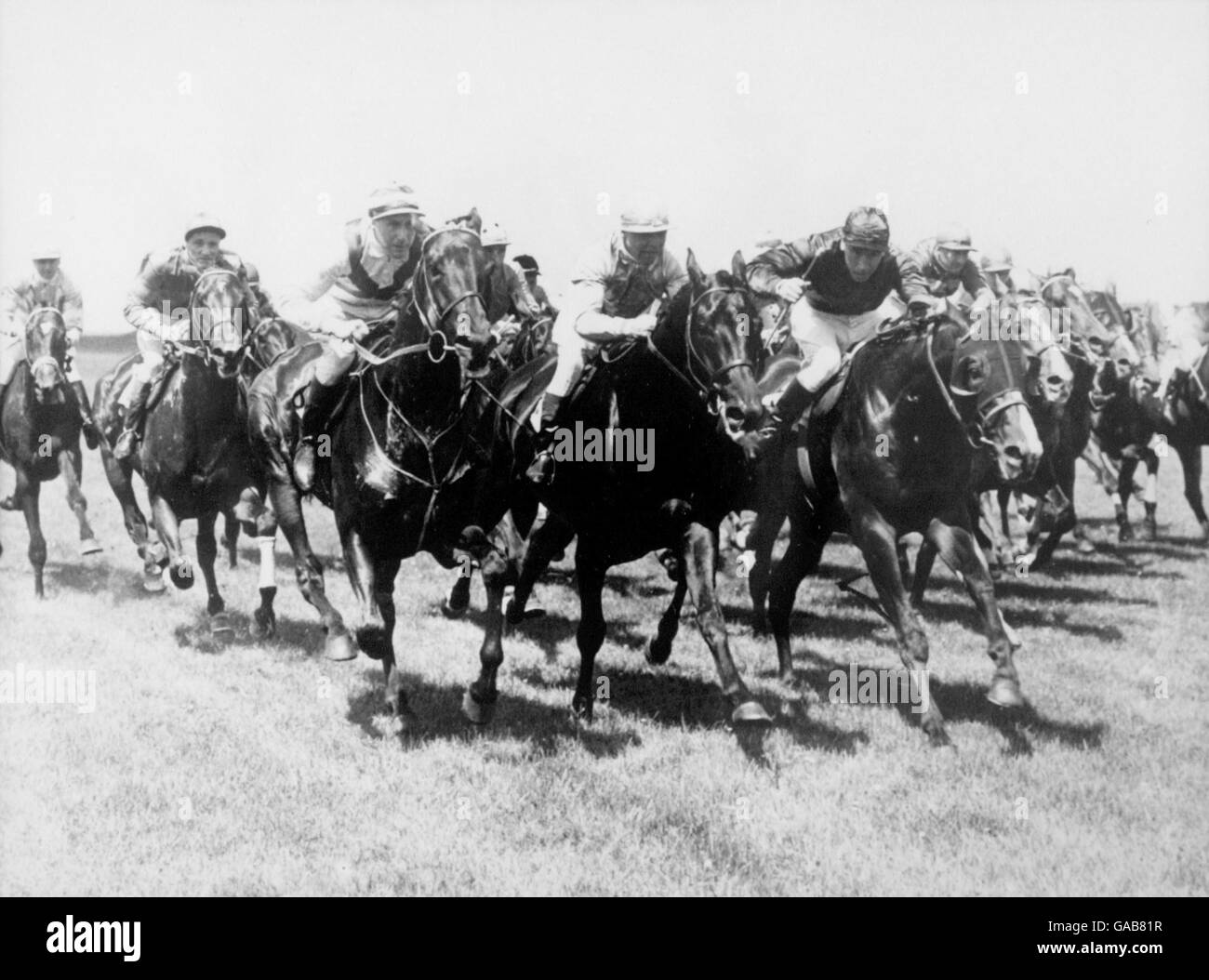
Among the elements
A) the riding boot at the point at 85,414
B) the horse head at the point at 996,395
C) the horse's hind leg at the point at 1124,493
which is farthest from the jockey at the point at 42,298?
the horse's hind leg at the point at 1124,493

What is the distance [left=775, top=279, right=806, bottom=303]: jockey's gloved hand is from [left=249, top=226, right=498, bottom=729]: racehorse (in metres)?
2.22

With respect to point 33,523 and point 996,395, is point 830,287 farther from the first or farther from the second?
point 33,523

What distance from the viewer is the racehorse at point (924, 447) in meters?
7.16

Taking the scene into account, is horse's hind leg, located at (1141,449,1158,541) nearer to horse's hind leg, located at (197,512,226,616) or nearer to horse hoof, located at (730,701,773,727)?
horse hoof, located at (730,701,773,727)

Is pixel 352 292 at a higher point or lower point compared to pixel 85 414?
higher

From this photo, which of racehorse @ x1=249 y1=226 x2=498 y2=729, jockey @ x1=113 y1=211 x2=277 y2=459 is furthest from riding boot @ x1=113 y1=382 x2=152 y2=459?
racehorse @ x1=249 y1=226 x2=498 y2=729

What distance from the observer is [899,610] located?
302 inches

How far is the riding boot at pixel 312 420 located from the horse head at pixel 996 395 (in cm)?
380

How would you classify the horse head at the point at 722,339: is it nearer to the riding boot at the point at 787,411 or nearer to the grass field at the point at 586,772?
the riding boot at the point at 787,411

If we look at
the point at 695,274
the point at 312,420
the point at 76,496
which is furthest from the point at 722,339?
the point at 76,496

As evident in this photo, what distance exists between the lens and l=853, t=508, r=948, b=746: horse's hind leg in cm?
753

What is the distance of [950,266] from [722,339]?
412cm

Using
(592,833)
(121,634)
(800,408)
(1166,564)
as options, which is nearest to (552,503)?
(800,408)
